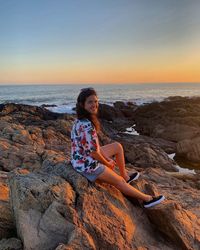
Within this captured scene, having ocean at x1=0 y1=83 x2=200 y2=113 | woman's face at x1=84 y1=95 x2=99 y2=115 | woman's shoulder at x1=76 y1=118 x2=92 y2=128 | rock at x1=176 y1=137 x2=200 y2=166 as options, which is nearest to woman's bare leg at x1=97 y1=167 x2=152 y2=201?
woman's shoulder at x1=76 y1=118 x2=92 y2=128

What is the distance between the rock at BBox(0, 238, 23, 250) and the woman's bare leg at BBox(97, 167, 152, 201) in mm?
1635

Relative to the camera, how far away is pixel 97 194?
18.1ft

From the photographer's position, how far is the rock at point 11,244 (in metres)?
4.93

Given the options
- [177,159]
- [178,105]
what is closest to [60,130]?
→ [177,159]

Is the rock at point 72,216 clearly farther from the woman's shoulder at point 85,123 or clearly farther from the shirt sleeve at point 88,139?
the woman's shoulder at point 85,123

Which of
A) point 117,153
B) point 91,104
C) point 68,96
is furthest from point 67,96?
point 91,104

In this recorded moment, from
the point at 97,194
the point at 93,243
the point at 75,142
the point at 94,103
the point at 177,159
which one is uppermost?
the point at 94,103

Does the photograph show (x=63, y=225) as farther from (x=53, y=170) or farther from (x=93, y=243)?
(x=53, y=170)

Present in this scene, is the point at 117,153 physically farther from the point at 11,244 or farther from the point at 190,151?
the point at 190,151

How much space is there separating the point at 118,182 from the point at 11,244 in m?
1.97

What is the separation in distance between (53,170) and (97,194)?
0.93m

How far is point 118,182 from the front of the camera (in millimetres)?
5723

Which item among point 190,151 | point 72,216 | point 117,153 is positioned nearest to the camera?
point 72,216

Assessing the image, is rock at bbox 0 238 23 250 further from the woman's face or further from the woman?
the woman's face
